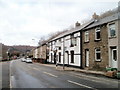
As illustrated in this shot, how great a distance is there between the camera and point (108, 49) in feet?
85.9

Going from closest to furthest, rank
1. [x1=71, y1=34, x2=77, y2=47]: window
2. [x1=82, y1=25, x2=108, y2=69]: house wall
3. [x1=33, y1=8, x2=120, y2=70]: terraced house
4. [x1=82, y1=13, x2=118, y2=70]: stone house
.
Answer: [x1=33, y1=8, x2=120, y2=70]: terraced house → [x1=82, y1=13, x2=118, y2=70]: stone house → [x1=82, y1=25, x2=108, y2=69]: house wall → [x1=71, y1=34, x2=77, y2=47]: window

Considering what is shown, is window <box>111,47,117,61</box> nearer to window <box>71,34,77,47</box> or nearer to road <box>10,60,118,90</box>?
road <box>10,60,118,90</box>

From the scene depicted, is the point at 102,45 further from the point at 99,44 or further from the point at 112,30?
the point at 112,30

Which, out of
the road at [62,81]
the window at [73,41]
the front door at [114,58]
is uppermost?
the window at [73,41]

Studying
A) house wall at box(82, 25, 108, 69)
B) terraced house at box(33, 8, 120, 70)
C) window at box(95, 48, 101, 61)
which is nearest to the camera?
terraced house at box(33, 8, 120, 70)

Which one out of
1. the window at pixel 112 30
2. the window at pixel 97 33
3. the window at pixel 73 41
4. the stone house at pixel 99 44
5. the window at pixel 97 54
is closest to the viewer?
the window at pixel 112 30

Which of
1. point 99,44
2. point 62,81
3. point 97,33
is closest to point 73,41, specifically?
point 97,33

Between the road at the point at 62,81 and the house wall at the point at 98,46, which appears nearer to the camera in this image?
the road at the point at 62,81

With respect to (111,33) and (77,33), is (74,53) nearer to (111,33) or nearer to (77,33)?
(77,33)

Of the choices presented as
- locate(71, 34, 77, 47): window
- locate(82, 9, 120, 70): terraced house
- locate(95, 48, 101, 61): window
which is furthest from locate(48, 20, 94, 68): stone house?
locate(95, 48, 101, 61): window

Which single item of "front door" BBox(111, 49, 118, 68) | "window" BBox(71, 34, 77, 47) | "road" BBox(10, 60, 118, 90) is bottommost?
"road" BBox(10, 60, 118, 90)

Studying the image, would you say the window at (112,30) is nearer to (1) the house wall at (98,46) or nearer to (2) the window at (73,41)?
(1) the house wall at (98,46)

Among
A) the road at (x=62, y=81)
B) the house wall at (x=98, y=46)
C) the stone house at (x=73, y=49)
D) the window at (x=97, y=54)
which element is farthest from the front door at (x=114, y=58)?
the stone house at (x=73, y=49)

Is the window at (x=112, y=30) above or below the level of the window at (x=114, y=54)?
above
